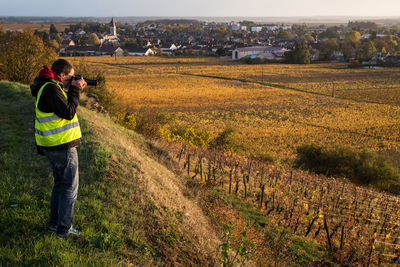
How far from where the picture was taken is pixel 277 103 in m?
43.9

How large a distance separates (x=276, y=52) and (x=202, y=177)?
105867mm

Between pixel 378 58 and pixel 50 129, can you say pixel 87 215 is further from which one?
pixel 378 58

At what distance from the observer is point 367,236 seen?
855 cm

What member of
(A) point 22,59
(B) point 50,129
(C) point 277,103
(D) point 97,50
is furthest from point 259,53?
(B) point 50,129

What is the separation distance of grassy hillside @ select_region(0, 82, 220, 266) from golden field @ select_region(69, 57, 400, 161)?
15812mm

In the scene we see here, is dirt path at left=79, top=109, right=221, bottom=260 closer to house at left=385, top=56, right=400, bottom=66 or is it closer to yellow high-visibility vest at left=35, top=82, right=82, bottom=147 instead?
yellow high-visibility vest at left=35, top=82, right=82, bottom=147

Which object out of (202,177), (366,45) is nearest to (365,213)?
(202,177)

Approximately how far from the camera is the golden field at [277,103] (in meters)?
28.0

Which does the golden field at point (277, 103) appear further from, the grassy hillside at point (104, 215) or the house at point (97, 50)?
the house at point (97, 50)

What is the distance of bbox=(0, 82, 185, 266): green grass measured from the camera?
166 inches

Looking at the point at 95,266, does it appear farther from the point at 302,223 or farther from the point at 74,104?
the point at 302,223

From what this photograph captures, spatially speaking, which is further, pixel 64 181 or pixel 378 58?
pixel 378 58

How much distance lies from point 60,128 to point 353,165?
16.8 metres

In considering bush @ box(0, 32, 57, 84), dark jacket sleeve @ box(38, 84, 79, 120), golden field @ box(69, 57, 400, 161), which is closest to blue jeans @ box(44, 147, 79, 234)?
dark jacket sleeve @ box(38, 84, 79, 120)
